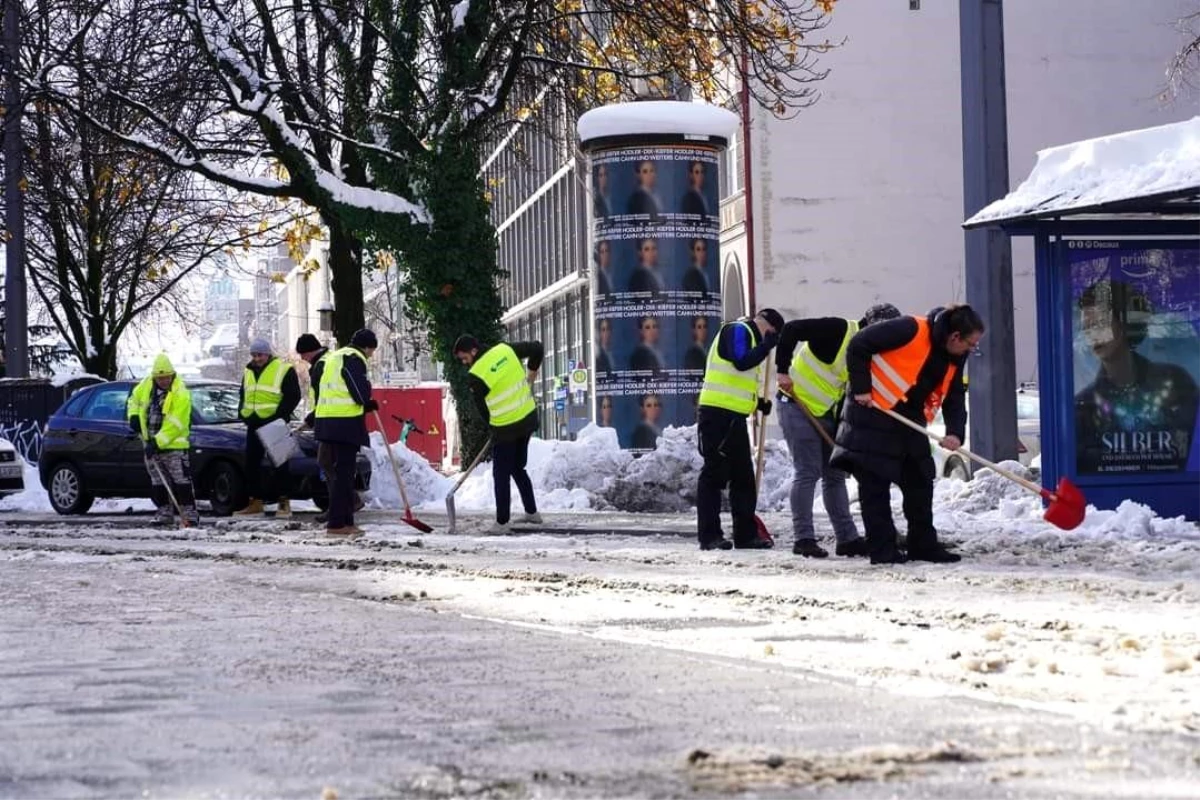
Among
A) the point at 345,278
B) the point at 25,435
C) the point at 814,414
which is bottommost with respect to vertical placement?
the point at 25,435

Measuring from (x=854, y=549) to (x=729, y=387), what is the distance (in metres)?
1.43

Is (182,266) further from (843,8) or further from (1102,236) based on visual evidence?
(1102,236)

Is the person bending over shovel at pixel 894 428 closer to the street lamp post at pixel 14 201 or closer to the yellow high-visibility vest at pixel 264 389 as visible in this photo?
the yellow high-visibility vest at pixel 264 389

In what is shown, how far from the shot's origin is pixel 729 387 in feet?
46.0

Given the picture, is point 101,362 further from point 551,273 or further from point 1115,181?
point 1115,181

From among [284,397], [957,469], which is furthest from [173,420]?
[957,469]

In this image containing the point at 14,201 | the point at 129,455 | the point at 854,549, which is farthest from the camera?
the point at 14,201

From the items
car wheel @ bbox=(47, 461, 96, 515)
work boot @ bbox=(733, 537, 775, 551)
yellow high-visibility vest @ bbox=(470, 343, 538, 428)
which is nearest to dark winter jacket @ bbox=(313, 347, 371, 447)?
yellow high-visibility vest @ bbox=(470, 343, 538, 428)

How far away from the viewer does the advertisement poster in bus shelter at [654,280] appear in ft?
72.8

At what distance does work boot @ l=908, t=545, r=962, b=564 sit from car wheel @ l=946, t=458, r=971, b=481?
1052cm

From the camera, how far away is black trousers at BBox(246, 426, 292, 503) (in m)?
21.4

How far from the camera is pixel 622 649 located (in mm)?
8078

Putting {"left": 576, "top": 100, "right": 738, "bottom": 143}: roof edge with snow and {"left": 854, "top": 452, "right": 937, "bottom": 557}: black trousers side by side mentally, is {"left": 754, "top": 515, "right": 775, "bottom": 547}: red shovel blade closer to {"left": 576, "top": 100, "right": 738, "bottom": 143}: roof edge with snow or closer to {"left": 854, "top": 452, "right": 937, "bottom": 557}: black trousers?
{"left": 854, "top": 452, "right": 937, "bottom": 557}: black trousers

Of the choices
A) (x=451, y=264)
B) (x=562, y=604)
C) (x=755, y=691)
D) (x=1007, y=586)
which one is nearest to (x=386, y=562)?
(x=562, y=604)
